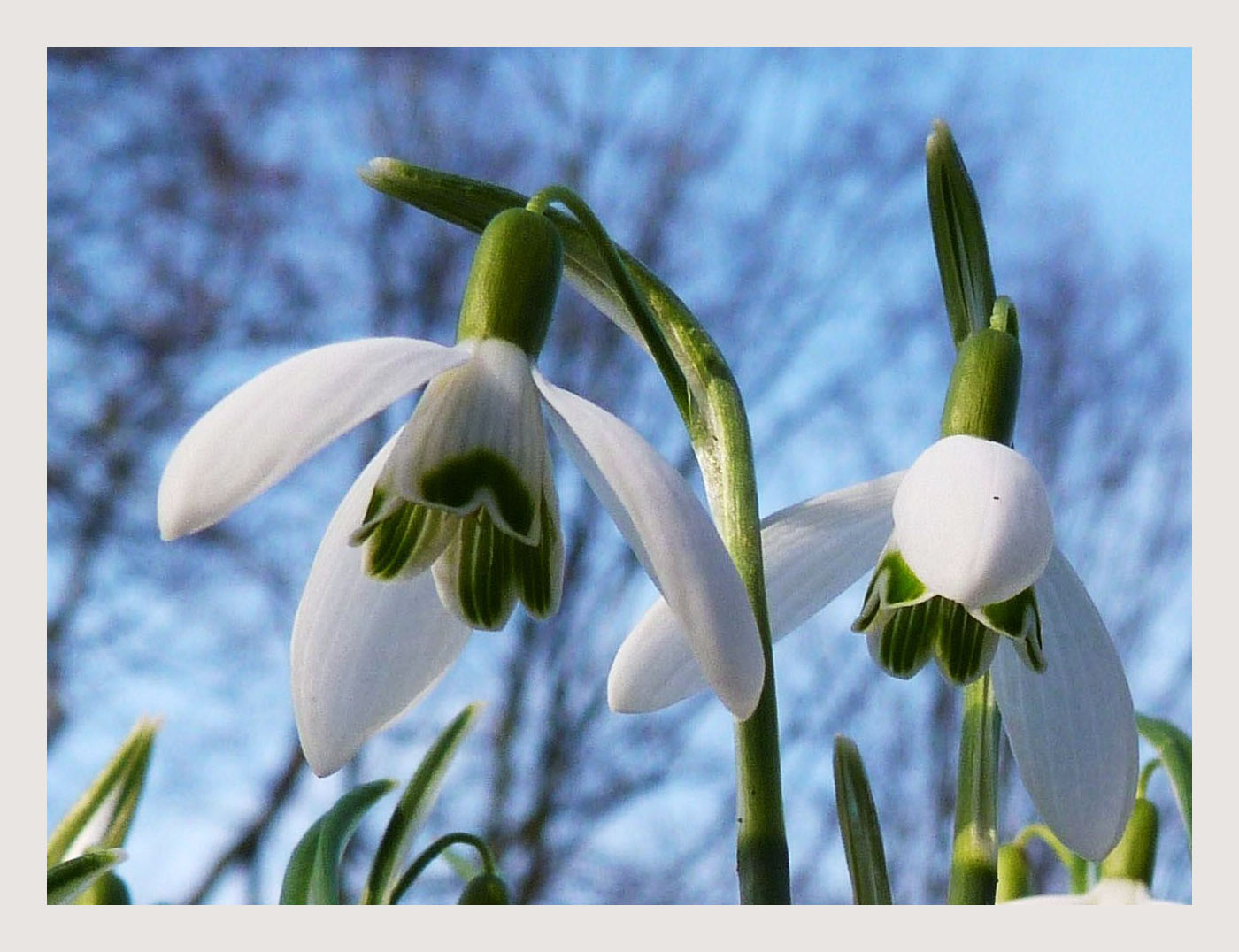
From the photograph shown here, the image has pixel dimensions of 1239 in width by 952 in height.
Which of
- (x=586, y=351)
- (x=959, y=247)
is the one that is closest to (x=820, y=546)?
(x=959, y=247)

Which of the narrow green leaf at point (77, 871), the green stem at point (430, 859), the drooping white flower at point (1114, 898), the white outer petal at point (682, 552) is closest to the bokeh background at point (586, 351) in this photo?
the drooping white flower at point (1114, 898)

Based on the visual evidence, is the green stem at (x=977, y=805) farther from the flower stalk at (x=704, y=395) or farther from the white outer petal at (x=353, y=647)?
the white outer petal at (x=353, y=647)

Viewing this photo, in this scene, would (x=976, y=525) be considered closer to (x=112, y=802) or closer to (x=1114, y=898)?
(x=1114, y=898)

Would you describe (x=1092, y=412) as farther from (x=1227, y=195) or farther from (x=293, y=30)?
(x=293, y=30)

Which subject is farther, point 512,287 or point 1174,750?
point 1174,750

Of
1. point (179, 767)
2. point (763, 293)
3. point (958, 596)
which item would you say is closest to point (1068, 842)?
point (958, 596)

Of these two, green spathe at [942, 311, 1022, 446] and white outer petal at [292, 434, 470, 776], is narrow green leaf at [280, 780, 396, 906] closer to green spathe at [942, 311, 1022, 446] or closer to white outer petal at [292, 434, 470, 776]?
white outer petal at [292, 434, 470, 776]
